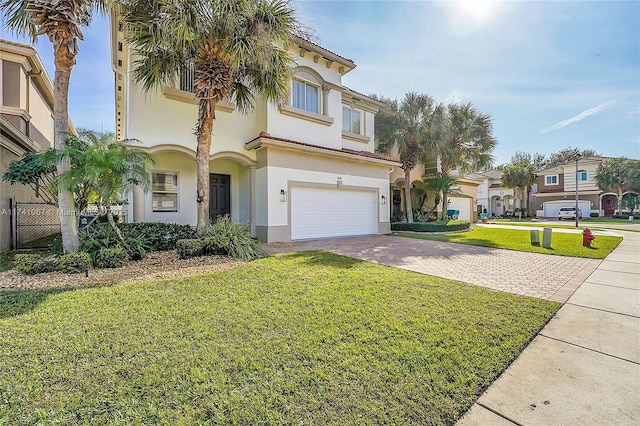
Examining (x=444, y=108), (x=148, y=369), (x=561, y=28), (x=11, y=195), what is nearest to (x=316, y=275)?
(x=148, y=369)

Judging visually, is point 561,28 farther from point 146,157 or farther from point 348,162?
point 146,157

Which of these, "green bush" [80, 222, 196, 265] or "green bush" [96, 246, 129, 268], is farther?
"green bush" [80, 222, 196, 265]

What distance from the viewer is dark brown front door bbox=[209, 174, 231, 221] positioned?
13453mm

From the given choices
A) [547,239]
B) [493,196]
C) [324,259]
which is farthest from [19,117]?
[493,196]

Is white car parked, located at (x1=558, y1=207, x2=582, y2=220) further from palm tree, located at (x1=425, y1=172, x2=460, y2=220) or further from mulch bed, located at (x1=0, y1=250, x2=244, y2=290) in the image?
mulch bed, located at (x1=0, y1=250, x2=244, y2=290)

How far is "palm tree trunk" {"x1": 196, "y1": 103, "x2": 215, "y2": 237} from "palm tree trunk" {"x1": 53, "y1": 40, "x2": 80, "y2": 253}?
3.02 meters

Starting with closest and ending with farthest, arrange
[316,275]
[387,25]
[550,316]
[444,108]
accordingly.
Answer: [550,316], [316,275], [387,25], [444,108]

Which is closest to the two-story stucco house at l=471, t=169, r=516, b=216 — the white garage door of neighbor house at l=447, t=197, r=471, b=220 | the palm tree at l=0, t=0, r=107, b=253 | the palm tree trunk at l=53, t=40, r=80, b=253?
the white garage door of neighbor house at l=447, t=197, r=471, b=220

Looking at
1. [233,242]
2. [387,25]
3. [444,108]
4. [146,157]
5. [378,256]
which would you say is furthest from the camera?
[444,108]

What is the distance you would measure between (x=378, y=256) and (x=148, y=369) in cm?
736

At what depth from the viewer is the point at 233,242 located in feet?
28.0

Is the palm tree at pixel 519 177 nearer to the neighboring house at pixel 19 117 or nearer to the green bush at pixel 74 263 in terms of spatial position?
the green bush at pixel 74 263

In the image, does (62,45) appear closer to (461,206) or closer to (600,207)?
(461,206)

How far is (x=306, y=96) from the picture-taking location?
1400 cm
